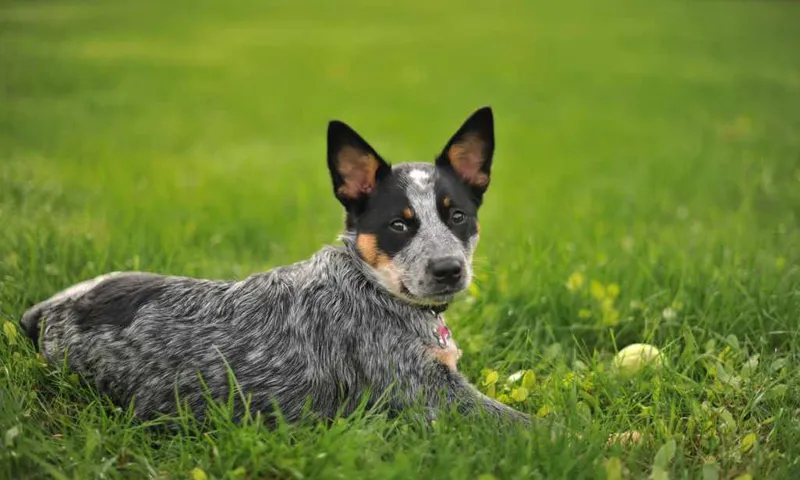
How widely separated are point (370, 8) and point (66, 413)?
2138cm

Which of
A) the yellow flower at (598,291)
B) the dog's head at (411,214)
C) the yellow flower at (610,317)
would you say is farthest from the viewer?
the yellow flower at (598,291)


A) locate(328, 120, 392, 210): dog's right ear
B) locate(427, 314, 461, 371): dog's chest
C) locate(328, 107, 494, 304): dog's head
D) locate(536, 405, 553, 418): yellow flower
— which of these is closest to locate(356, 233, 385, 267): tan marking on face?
locate(328, 107, 494, 304): dog's head

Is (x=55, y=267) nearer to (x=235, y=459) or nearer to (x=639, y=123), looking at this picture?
(x=235, y=459)

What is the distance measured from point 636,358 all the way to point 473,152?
1.49m

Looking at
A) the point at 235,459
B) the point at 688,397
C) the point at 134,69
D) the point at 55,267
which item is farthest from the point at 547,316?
the point at 134,69

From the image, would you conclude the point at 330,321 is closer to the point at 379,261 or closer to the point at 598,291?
the point at 379,261

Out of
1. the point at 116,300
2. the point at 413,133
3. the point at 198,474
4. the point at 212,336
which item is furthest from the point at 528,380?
the point at 413,133

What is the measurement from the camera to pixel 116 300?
155 inches

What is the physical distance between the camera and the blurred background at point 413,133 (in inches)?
227

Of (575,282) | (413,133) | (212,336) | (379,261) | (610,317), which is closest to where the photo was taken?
(212,336)

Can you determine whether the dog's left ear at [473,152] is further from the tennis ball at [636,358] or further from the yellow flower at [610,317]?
the yellow flower at [610,317]

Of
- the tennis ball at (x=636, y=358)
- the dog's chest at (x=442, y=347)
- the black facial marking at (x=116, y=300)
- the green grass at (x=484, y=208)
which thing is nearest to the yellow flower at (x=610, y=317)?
the green grass at (x=484, y=208)

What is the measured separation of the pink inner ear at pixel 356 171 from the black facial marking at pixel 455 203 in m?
0.34

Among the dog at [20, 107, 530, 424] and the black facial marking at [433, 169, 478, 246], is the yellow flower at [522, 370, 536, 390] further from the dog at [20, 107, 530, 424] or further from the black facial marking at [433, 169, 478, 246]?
the black facial marking at [433, 169, 478, 246]
